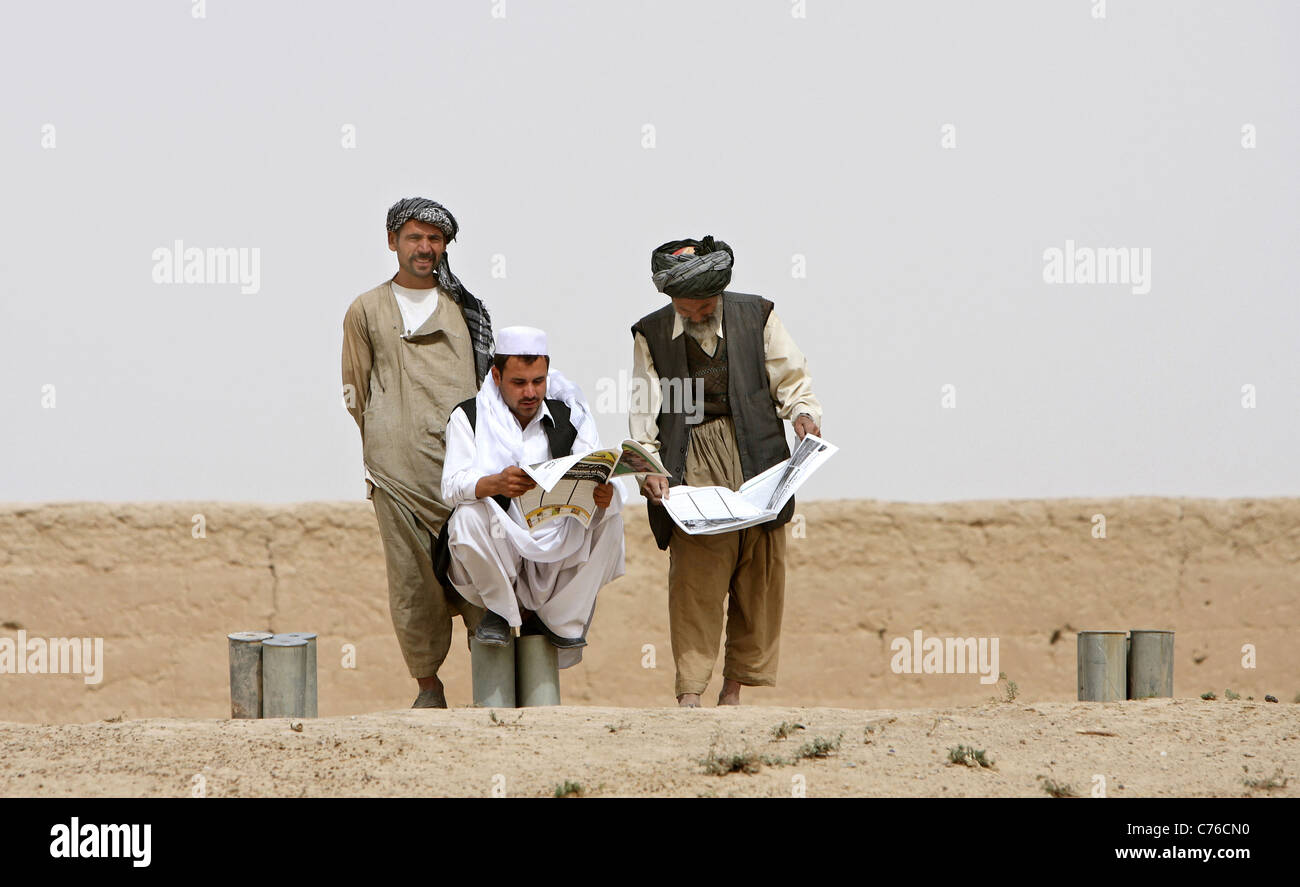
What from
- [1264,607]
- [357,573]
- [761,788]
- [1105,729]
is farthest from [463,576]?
[1264,607]

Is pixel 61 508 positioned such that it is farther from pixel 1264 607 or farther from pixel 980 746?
pixel 1264 607

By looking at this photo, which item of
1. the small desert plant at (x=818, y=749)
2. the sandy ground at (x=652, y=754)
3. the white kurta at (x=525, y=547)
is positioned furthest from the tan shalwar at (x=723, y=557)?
the small desert plant at (x=818, y=749)

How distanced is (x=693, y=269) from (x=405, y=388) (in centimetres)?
120

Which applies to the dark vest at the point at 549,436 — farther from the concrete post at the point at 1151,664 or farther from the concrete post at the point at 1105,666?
the concrete post at the point at 1151,664

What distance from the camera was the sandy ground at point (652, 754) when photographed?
11.6ft

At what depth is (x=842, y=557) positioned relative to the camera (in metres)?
8.91

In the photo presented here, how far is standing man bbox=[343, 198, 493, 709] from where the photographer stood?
523cm

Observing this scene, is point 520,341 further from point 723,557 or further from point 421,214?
point 723,557

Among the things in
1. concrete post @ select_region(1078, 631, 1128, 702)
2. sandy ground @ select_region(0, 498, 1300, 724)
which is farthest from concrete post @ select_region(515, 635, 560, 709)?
sandy ground @ select_region(0, 498, 1300, 724)

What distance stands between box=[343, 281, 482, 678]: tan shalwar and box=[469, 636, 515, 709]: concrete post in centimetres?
35

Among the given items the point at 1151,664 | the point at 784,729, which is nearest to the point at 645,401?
the point at 784,729

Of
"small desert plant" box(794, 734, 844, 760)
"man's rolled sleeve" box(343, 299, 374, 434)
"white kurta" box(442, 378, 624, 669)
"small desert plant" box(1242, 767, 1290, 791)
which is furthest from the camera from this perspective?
"man's rolled sleeve" box(343, 299, 374, 434)

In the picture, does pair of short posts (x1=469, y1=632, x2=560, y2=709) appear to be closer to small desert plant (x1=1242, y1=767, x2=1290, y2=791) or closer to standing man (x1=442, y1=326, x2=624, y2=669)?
standing man (x1=442, y1=326, x2=624, y2=669)

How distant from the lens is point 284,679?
183 inches
